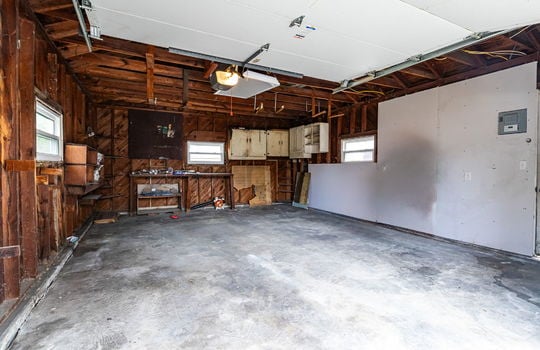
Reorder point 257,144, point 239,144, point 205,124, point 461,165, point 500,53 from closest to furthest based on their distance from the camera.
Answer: point 500,53 < point 461,165 < point 205,124 < point 239,144 < point 257,144

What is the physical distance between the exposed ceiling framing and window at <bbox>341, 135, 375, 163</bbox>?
846mm

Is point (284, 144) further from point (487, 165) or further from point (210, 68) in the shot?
point (487, 165)

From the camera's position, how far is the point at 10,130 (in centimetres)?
235

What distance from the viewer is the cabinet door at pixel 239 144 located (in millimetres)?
8172

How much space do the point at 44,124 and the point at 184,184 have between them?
14.4 ft

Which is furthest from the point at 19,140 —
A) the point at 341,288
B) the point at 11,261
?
the point at 341,288

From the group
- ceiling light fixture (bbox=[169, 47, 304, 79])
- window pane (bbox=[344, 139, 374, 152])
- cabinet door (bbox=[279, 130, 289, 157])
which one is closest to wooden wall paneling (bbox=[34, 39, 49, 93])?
ceiling light fixture (bbox=[169, 47, 304, 79])

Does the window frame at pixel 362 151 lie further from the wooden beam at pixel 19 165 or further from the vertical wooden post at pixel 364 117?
the wooden beam at pixel 19 165

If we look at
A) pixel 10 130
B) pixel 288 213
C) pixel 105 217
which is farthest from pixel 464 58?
pixel 105 217

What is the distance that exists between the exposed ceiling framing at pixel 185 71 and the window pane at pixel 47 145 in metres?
1.19

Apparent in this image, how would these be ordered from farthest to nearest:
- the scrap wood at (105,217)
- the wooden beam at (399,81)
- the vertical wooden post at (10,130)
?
the scrap wood at (105,217), the wooden beam at (399,81), the vertical wooden post at (10,130)

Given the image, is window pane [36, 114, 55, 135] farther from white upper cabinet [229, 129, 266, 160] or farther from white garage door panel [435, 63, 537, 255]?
white garage door panel [435, 63, 537, 255]

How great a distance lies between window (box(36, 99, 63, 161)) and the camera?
3.20m

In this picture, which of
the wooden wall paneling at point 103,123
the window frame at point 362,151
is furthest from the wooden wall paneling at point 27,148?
the window frame at point 362,151
